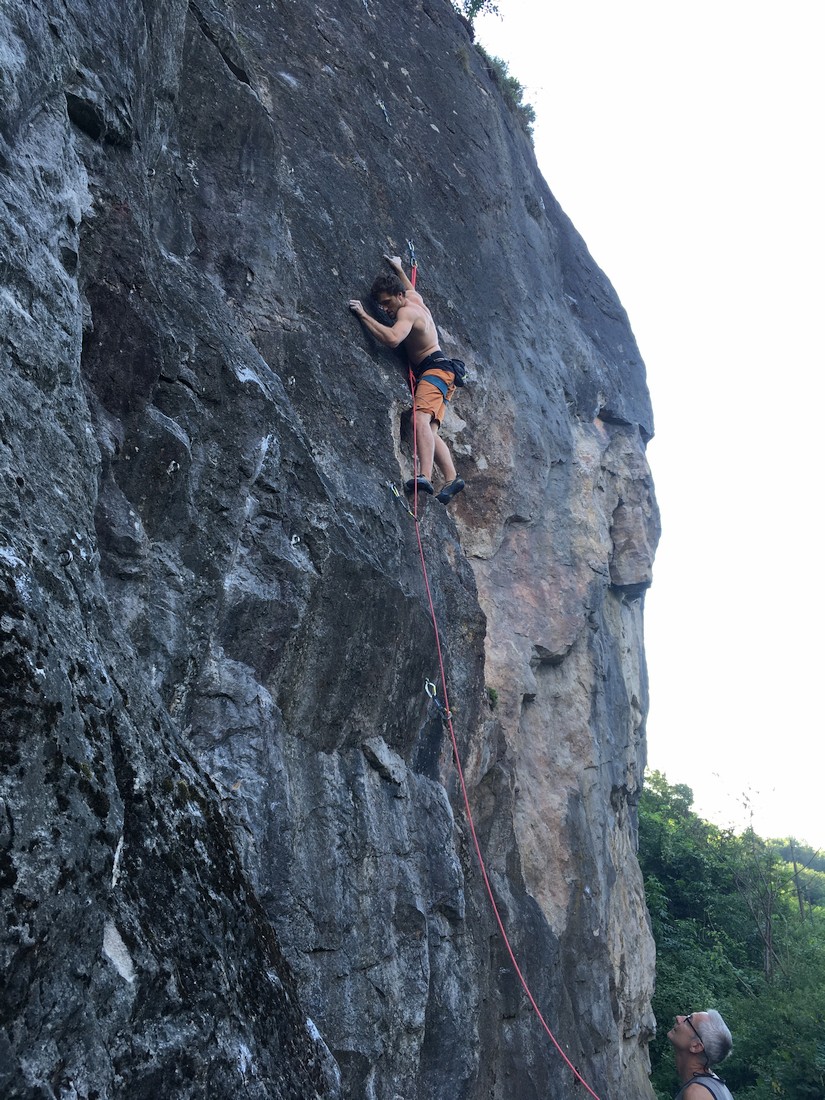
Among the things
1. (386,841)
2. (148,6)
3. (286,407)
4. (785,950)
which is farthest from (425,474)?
(785,950)

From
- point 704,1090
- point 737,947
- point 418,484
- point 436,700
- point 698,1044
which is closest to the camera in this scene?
point 704,1090

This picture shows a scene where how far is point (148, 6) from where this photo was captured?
5.54 m

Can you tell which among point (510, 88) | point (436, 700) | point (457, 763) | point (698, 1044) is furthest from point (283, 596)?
point (510, 88)

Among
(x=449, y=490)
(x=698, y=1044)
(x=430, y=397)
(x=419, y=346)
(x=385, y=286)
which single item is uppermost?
(x=385, y=286)

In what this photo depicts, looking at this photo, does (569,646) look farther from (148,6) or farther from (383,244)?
(148,6)

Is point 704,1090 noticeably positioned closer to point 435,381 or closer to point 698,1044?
Result: point 698,1044

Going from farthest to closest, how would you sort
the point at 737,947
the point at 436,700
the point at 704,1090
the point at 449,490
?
the point at 737,947, the point at 449,490, the point at 436,700, the point at 704,1090

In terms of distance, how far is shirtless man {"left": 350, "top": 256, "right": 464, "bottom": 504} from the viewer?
7.27 metres

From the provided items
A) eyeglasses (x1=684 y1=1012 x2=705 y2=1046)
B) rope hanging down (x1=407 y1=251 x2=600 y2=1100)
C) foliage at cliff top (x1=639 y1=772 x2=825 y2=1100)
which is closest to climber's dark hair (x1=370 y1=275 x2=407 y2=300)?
rope hanging down (x1=407 y1=251 x2=600 y2=1100)

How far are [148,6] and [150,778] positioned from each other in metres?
5.04

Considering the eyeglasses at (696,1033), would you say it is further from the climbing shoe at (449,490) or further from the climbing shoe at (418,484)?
the climbing shoe at (449,490)

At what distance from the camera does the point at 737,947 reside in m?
21.5

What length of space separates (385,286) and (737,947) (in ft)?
66.0

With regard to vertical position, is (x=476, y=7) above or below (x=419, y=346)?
above
